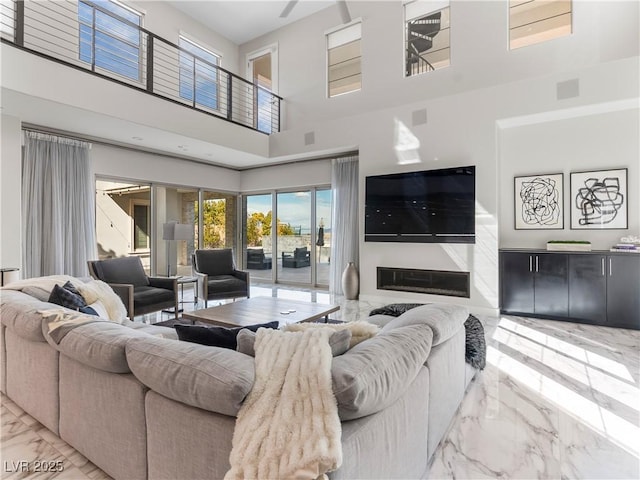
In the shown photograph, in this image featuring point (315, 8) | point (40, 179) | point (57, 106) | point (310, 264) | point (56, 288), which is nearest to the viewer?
point (56, 288)

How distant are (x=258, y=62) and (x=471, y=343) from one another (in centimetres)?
753

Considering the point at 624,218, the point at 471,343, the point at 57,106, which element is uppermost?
the point at 57,106

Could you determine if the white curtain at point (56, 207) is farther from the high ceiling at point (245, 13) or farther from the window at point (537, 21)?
the window at point (537, 21)

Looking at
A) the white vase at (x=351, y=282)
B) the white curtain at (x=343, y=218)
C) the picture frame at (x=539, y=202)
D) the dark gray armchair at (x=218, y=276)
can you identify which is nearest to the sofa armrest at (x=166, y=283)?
the dark gray armchair at (x=218, y=276)

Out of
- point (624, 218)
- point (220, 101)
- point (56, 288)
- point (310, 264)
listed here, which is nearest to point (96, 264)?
point (56, 288)

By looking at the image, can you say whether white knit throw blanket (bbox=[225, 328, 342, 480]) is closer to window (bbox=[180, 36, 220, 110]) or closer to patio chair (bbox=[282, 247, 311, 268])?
patio chair (bbox=[282, 247, 311, 268])

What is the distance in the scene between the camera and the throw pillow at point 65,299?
2.33 m

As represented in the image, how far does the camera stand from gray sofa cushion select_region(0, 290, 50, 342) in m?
1.92

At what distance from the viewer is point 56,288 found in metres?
2.41

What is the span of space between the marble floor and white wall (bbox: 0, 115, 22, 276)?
2810 millimetres

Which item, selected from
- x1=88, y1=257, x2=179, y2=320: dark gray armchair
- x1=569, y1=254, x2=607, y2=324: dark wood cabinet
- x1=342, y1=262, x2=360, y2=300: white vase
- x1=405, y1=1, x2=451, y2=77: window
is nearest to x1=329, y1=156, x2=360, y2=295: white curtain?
x1=342, y1=262, x2=360, y2=300: white vase

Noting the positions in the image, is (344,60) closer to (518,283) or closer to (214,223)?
(214,223)

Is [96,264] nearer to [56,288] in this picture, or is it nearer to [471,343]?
[56,288]

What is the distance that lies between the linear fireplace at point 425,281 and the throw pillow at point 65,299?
4318 mm
